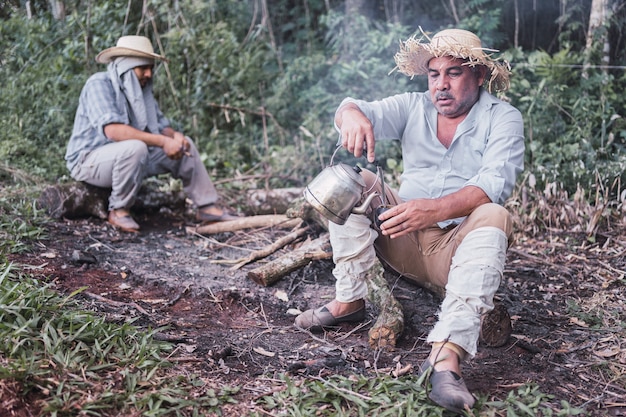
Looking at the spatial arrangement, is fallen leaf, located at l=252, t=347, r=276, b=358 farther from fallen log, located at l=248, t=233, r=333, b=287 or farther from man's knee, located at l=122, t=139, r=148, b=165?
man's knee, located at l=122, t=139, r=148, b=165

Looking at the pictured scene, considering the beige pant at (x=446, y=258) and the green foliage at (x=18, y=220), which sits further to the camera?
the green foliage at (x=18, y=220)

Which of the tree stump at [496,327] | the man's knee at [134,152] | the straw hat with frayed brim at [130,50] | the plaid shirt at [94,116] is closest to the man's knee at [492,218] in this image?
the tree stump at [496,327]

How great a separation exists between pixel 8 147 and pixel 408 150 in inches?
180

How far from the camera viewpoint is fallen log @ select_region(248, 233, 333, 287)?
3.66 m

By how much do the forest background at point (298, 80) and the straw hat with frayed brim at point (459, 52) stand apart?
207 cm

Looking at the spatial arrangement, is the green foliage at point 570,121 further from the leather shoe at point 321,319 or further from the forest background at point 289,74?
the leather shoe at point 321,319

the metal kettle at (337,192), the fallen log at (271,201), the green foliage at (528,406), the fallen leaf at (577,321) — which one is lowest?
the fallen leaf at (577,321)

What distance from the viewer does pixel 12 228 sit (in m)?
3.99

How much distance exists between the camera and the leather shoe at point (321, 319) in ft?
9.95

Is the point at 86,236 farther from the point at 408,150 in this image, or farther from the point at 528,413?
the point at 528,413

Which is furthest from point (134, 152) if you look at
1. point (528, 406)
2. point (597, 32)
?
point (597, 32)

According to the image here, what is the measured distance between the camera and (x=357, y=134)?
2.62 meters

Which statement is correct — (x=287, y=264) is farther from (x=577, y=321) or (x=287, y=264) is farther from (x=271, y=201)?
(x=271, y=201)

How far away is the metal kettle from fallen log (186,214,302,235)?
2.16m
